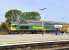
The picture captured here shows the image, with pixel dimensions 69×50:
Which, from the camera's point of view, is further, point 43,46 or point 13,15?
point 13,15

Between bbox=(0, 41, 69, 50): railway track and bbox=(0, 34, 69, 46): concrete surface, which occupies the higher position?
bbox=(0, 34, 69, 46): concrete surface

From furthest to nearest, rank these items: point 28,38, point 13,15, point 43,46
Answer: point 13,15, point 28,38, point 43,46

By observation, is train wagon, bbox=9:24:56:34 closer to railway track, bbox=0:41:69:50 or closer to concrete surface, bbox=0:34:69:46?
concrete surface, bbox=0:34:69:46

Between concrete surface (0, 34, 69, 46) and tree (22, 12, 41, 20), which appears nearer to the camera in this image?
concrete surface (0, 34, 69, 46)

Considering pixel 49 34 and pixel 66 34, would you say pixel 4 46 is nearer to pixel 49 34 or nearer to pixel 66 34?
pixel 49 34

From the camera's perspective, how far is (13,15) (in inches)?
87.1

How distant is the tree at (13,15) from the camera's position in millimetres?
2170

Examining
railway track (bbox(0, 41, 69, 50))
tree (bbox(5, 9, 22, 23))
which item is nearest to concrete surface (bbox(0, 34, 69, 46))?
railway track (bbox(0, 41, 69, 50))

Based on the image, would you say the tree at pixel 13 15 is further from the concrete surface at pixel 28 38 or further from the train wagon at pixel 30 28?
the concrete surface at pixel 28 38

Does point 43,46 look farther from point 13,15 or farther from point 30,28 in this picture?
point 13,15

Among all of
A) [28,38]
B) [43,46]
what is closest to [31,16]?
[28,38]

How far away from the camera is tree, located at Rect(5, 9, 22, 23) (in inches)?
85.4

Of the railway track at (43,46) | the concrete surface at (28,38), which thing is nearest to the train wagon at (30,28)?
the concrete surface at (28,38)

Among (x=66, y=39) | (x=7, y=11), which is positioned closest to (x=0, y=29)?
(x=7, y=11)
